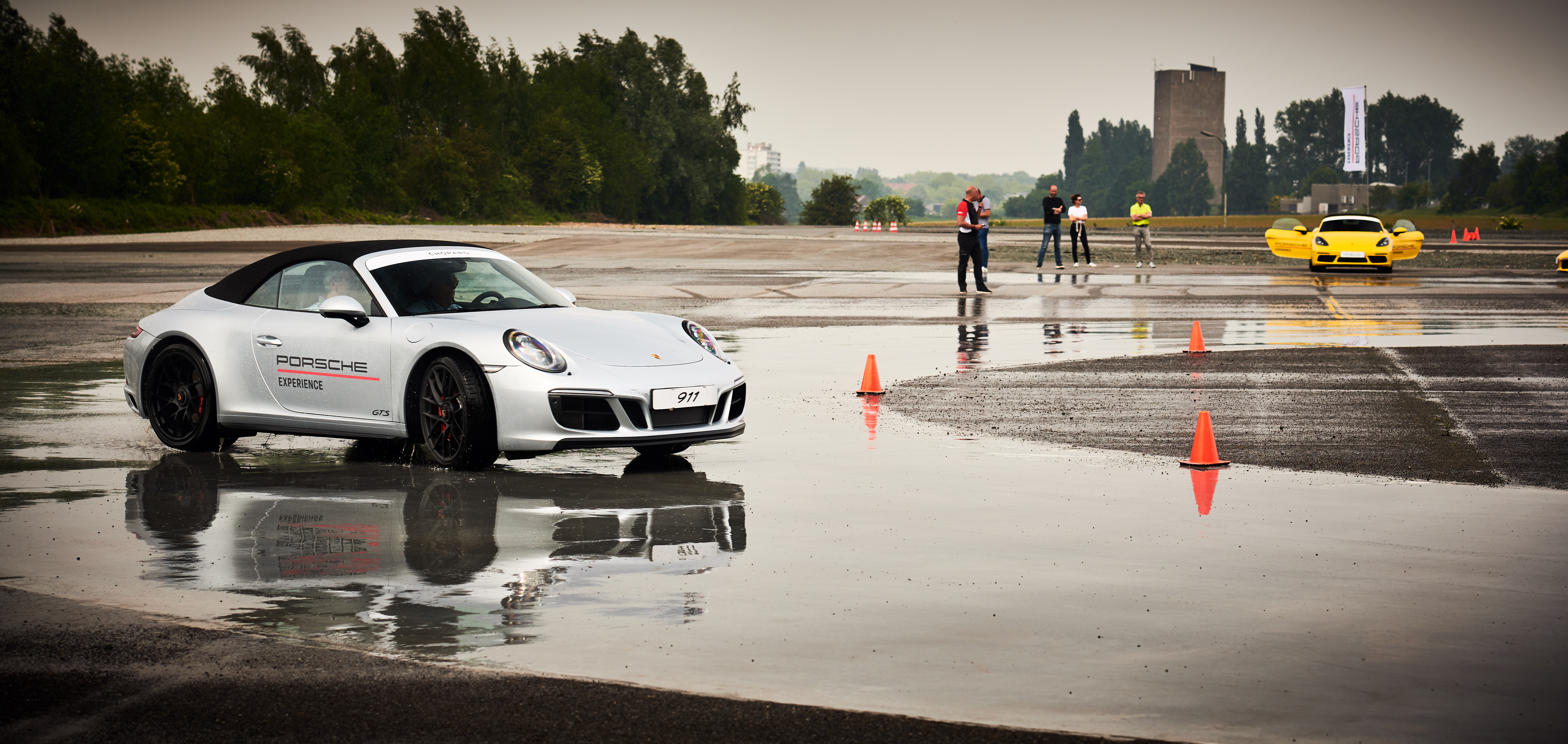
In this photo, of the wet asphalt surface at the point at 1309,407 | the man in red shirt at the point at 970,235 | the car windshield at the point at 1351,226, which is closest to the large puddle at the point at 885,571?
the wet asphalt surface at the point at 1309,407

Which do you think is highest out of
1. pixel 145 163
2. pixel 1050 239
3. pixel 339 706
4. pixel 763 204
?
pixel 145 163

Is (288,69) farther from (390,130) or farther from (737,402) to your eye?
(737,402)

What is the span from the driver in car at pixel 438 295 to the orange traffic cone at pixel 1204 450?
185 inches

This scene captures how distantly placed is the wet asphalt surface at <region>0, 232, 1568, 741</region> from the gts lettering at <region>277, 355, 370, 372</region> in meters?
0.61

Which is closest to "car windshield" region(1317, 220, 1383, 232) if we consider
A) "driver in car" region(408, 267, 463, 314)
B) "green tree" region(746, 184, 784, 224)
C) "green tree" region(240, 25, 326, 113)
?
"driver in car" region(408, 267, 463, 314)

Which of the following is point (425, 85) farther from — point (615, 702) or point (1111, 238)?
point (615, 702)

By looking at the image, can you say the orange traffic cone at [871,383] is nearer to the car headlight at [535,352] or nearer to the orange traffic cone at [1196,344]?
the car headlight at [535,352]

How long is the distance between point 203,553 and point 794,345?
35.7 feet

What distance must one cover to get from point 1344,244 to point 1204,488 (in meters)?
27.6

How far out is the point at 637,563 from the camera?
6.46 m

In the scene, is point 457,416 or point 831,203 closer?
point 457,416

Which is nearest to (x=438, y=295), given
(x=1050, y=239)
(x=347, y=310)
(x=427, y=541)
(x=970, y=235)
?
(x=347, y=310)

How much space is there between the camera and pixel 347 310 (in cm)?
919

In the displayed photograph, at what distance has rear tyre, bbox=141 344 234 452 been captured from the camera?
9.72m
